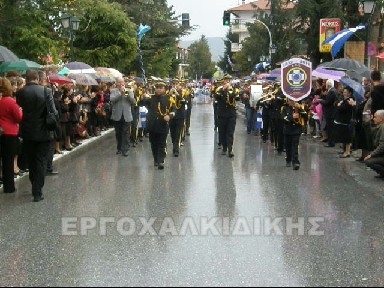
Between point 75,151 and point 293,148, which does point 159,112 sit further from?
point 75,151

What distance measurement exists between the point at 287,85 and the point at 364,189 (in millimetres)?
4076

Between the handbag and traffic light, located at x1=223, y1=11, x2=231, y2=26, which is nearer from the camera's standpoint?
the handbag

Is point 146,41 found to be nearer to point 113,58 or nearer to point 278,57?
point 278,57

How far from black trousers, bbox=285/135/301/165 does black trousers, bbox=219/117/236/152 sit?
6.73 ft

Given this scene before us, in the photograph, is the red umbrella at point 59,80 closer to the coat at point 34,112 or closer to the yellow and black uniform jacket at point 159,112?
the yellow and black uniform jacket at point 159,112

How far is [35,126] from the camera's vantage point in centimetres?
962

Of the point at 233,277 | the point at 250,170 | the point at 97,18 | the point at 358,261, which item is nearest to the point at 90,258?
the point at 233,277

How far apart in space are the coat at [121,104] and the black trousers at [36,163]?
604 centimetres

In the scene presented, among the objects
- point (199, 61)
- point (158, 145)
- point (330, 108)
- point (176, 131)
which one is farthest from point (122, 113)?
point (199, 61)

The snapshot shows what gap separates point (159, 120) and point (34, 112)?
4109 millimetres

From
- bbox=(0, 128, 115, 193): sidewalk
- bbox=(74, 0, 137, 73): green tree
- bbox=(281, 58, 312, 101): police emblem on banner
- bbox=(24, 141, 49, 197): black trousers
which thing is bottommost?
bbox=(0, 128, 115, 193): sidewalk

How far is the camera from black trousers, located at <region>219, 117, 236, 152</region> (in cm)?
1527

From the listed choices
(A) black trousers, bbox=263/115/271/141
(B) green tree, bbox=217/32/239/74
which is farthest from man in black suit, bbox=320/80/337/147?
(B) green tree, bbox=217/32/239/74

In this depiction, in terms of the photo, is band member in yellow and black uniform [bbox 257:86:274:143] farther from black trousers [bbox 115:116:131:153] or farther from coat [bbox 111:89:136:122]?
black trousers [bbox 115:116:131:153]
